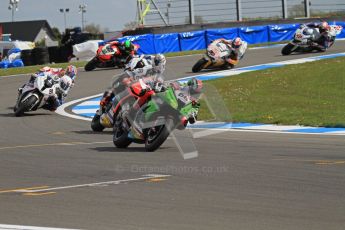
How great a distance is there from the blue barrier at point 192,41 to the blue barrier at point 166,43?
0.26m

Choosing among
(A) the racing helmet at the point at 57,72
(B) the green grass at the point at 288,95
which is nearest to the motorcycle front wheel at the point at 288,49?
(B) the green grass at the point at 288,95

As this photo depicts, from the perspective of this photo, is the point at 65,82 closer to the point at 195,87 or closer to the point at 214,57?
the point at 195,87

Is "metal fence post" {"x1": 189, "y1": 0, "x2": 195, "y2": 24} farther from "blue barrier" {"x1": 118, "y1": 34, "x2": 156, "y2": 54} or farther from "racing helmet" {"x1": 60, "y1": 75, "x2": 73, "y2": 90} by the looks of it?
"racing helmet" {"x1": 60, "y1": 75, "x2": 73, "y2": 90}

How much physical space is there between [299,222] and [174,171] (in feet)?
10.6

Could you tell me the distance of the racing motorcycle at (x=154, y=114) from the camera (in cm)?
1081

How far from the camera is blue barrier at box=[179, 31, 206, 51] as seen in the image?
1539 inches

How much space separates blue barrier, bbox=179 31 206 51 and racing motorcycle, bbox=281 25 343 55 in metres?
7.37

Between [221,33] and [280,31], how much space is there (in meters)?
4.20

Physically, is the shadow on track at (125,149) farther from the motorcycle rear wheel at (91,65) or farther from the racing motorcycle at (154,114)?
Result: the motorcycle rear wheel at (91,65)

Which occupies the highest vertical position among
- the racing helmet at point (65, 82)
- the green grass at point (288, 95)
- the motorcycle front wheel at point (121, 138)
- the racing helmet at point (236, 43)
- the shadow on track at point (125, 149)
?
the racing helmet at point (236, 43)

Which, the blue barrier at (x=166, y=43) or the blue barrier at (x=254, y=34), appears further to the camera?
the blue barrier at (x=254, y=34)

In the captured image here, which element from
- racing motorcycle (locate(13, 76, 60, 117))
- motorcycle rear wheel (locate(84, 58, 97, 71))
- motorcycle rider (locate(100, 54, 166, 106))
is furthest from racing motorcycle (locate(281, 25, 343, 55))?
motorcycle rider (locate(100, 54, 166, 106))

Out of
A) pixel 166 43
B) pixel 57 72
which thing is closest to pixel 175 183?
pixel 57 72

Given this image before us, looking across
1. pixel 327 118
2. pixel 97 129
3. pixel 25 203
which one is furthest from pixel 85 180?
pixel 327 118
